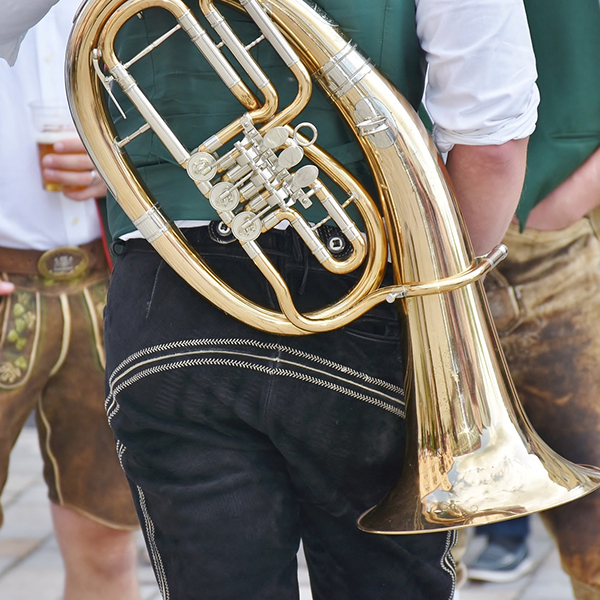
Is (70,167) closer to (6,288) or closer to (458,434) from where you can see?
(6,288)

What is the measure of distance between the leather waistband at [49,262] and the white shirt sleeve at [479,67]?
1171 millimetres

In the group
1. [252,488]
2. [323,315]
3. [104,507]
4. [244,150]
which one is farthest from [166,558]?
[104,507]

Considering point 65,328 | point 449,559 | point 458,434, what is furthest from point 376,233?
point 65,328

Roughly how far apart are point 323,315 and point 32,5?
0.58 m

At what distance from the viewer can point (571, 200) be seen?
192 cm

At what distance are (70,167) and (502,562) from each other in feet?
5.81

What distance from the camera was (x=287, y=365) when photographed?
4.47ft

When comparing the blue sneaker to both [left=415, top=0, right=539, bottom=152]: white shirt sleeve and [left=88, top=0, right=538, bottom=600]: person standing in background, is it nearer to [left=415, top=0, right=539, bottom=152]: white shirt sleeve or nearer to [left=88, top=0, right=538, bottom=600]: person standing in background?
[left=88, top=0, right=538, bottom=600]: person standing in background

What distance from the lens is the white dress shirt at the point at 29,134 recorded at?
2.15 m

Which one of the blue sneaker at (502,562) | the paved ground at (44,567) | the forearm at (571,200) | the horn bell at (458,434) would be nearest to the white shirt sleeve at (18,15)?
the horn bell at (458,434)

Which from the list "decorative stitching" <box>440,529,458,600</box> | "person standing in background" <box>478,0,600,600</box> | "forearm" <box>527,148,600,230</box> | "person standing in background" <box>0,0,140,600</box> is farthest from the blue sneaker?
"decorative stitching" <box>440,529,458,600</box>

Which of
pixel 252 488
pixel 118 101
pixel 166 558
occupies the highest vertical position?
pixel 118 101

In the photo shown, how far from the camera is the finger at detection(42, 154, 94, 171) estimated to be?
213cm

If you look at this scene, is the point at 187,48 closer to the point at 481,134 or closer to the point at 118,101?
the point at 118,101
